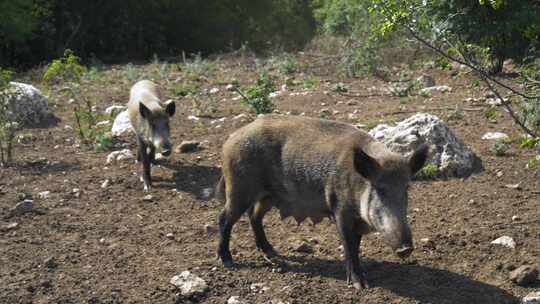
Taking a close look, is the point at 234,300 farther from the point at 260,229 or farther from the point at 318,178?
the point at 318,178

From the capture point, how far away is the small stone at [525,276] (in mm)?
5621

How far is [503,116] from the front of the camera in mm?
9930

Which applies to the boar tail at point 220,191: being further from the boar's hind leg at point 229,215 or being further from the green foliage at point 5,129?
the green foliage at point 5,129

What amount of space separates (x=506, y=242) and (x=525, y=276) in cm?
62

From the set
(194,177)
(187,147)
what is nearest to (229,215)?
(194,177)

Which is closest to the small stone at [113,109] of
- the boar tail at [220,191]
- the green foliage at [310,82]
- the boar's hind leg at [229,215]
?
the green foliage at [310,82]

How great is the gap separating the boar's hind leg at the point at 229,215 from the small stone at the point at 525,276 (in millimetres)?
2189

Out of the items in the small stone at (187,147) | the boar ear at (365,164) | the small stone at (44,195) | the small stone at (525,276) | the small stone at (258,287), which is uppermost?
the boar ear at (365,164)

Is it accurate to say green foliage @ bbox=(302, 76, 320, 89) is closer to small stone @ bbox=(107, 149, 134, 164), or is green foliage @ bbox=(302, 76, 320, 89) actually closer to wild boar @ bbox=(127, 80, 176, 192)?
wild boar @ bbox=(127, 80, 176, 192)

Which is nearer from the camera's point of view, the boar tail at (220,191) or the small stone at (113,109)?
the boar tail at (220,191)

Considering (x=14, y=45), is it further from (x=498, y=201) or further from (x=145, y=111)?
(x=498, y=201)

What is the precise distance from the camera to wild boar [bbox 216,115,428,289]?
218 inches

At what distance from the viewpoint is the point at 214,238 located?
704 centimetres

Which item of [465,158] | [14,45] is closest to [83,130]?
[465,158]
